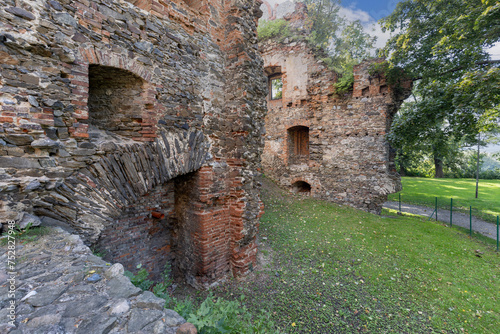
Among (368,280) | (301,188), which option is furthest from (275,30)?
(368,280)

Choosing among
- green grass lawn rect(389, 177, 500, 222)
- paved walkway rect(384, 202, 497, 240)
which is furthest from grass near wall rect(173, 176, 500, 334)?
green grass lawn rect(389, 177, 500, 222)

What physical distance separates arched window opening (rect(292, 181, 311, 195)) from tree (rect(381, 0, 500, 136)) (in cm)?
557

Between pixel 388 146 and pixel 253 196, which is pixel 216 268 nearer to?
pixel 253 196

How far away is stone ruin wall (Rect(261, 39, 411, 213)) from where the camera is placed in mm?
9031

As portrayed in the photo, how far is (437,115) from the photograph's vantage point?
760 cm

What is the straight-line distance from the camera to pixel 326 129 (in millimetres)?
10336

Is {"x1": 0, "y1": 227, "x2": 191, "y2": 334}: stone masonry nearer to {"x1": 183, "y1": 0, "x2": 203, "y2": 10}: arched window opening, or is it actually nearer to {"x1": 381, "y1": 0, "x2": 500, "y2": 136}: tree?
{"x1": 183, "y1": 0, "x2": 203, "y2": 10}: arched window opening

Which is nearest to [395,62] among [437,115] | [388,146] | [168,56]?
[437,115]

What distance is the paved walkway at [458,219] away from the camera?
8.80 meters

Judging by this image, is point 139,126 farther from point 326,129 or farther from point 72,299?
point 326,129

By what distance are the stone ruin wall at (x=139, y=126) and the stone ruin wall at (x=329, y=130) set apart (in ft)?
20.2

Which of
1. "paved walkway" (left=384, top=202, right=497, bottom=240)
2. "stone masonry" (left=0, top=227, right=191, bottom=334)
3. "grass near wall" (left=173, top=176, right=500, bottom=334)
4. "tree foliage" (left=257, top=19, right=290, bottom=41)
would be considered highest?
"tree foliage" (left=257, top=19, right=290, bottom=41)

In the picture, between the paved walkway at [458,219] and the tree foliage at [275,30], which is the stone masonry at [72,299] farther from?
the tree foliage at [275,30]

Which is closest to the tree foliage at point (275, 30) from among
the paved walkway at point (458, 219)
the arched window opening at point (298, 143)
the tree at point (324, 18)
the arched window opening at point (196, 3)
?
the tree at point (324, 18)
